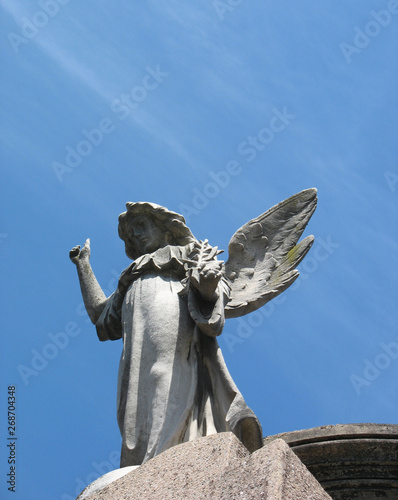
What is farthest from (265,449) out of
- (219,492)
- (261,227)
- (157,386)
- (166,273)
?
(261,227)

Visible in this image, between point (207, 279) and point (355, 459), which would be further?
point (355, 459)

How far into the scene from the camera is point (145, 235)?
824 centimetres

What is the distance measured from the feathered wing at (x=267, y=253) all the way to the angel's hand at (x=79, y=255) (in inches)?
51.4

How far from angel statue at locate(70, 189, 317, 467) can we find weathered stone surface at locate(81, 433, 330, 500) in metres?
1.17

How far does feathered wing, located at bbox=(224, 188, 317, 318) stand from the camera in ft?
27.2

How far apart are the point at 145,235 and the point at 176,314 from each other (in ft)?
4.11

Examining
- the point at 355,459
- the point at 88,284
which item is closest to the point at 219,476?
the point at 355,459

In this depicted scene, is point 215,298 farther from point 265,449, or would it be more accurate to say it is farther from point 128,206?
point 265,449

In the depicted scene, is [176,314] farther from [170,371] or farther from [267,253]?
[267,253]

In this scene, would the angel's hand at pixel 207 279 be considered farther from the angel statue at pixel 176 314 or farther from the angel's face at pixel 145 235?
the angel's face at pixel 145 235

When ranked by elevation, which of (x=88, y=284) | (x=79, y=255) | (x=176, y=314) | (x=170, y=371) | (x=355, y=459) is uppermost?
(x=79, y=255)

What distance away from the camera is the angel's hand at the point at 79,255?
28.2ft

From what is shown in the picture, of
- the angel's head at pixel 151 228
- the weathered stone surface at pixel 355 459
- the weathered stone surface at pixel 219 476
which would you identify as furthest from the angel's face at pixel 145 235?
the weathered stone surface at pixel 219 476

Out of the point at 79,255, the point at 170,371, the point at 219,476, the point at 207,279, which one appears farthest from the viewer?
the point at 79,255
